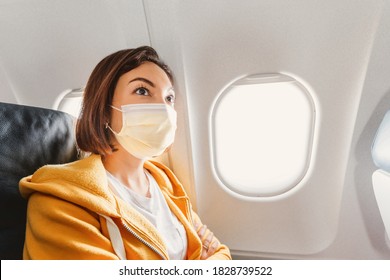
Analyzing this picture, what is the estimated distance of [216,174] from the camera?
120 centimetres

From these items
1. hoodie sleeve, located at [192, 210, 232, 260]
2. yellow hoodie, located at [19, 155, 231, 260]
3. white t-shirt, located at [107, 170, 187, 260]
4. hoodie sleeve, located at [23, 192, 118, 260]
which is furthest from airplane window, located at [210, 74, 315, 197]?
hoodie sleeve, located at [23, 192, 118, 260]

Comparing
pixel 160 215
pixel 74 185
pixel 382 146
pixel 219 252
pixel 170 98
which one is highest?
pixel 170 98

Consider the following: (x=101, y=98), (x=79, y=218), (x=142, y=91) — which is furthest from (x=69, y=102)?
(x=79, y=218)

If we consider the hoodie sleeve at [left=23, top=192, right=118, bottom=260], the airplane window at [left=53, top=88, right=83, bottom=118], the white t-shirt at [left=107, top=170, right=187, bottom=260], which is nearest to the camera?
the hoodie sleeve at [left=23, top=192, right=118, bottom=260]

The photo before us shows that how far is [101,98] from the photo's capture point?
0.95m

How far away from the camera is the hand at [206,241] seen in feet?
3.61

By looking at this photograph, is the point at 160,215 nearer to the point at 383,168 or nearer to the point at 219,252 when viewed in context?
the point at 219,252

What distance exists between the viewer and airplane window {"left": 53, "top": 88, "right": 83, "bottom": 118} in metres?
1.08

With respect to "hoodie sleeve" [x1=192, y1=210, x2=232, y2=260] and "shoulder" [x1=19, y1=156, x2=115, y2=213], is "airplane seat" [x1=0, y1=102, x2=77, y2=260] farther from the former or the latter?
"hoodie sleeve" [x1=192, y1=210, x2=232, y2=260]

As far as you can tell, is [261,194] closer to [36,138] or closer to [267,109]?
[267,109]

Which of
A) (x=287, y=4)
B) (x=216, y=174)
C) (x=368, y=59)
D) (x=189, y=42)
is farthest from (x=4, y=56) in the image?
(x=368, y=59)

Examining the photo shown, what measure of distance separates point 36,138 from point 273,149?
0.84 meters

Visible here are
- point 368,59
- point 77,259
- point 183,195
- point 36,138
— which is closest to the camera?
point 77,259

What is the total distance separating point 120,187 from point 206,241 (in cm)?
40
